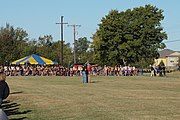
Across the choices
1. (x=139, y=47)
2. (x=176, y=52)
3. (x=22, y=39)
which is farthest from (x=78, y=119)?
(x=176, y=52)

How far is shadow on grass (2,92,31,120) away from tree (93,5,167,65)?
55.2m

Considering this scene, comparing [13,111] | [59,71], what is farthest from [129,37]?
[13,111]

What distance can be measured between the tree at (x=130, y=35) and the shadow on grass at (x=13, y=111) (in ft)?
181

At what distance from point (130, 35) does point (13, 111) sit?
2308 inches

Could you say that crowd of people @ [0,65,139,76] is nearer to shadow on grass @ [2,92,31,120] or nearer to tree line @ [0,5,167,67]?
tree line @ [0,5,167,67]

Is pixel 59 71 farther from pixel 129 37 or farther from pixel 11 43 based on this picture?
pixel 11 43

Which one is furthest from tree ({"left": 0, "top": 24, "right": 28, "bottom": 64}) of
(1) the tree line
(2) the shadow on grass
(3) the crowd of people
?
(2) the shadow on grass

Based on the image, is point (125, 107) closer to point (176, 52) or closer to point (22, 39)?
point (22, 39)

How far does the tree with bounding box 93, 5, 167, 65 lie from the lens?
73.8 meters

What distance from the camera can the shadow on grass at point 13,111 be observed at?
14.3m

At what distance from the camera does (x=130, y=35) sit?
73.5 m

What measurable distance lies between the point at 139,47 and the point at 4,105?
57395mm

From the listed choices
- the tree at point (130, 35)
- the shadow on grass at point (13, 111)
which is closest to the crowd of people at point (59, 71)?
the tree at point (130, 35)

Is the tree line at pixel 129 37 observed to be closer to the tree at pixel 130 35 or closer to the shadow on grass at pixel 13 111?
the tree at pixel 130 35
